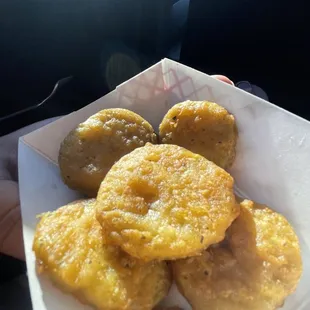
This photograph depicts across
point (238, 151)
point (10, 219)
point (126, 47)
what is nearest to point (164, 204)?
point (238, 151)

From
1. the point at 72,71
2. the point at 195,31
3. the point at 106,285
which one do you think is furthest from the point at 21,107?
the point at 106,285

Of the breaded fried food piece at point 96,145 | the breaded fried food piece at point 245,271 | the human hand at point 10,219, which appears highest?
the breaded fried food piece at point 96,145

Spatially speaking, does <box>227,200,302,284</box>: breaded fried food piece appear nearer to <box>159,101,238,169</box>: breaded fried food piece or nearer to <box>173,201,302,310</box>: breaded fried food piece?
<box>173,201,302,310</box>: breaded fried food piece

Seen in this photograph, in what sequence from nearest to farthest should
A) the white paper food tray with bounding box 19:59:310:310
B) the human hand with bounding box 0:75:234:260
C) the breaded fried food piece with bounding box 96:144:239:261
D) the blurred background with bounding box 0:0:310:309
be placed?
the breaded fried food piece with bounding box 96:144:239:261, the white paper food tray with bounding box 19:59:310:310, the human hand with bounding box 0:75:234:260, the blurred background with bounding box 0:0:310:309

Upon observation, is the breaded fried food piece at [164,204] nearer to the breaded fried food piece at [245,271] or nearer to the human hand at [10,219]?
the breaded fried food piece at [245,271]

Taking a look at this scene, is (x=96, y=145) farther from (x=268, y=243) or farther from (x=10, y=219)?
(x=268, y=243)

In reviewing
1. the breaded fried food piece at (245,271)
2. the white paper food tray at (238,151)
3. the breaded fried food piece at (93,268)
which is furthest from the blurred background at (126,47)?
the breaded fried food piece at (245,271)

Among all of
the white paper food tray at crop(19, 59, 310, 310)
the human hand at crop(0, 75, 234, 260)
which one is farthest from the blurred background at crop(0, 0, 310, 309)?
the white paper food tray at crop(19, 59, 310, 310)
